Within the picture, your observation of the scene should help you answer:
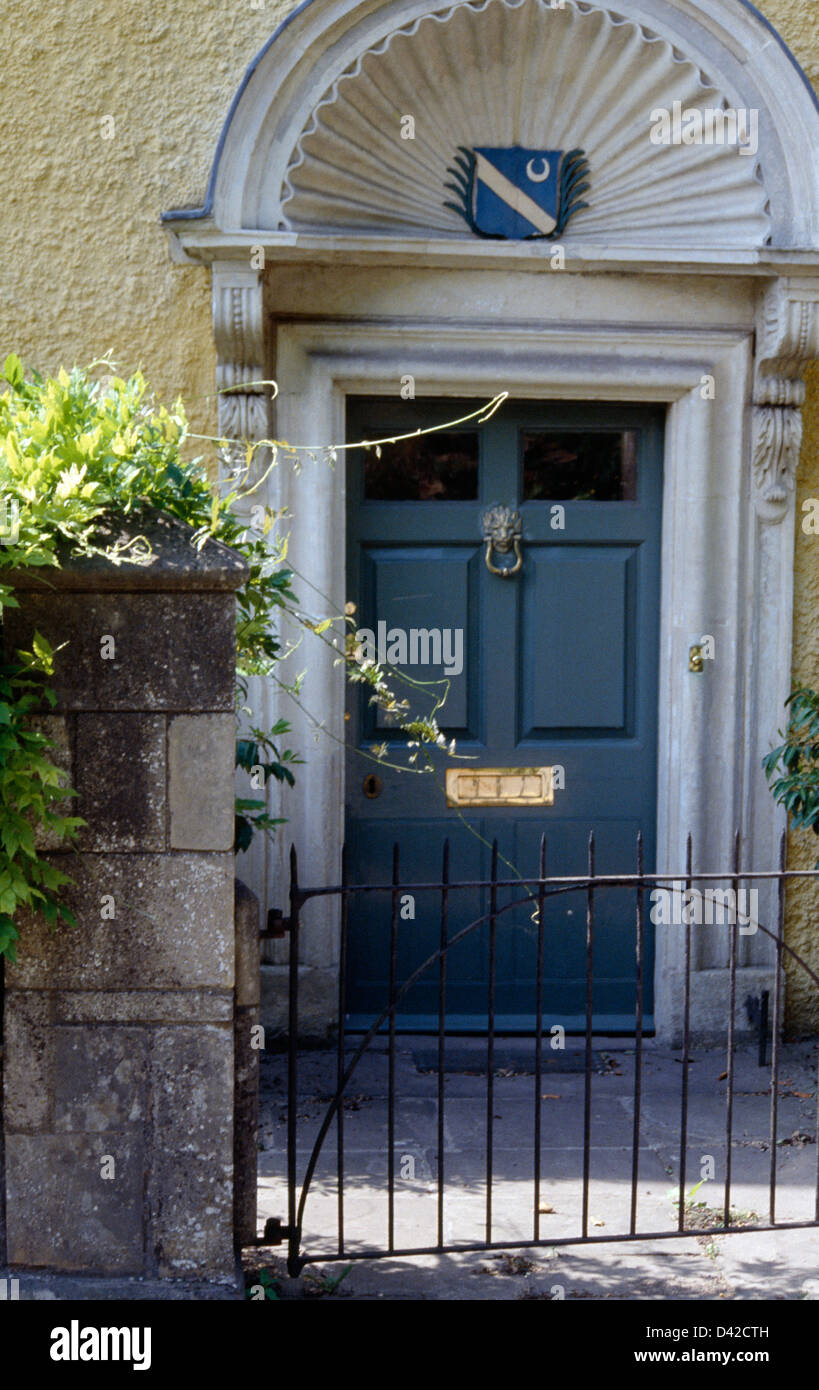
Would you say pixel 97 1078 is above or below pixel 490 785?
below

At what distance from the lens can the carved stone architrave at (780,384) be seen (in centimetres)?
473

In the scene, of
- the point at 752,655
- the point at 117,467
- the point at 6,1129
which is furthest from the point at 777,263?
the point at 6,1129

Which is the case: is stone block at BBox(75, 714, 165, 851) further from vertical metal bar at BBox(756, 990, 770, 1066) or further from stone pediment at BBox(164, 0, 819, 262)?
vertical metal bar at BBox(756, 990, 770, 1066)

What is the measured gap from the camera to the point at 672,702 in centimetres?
502

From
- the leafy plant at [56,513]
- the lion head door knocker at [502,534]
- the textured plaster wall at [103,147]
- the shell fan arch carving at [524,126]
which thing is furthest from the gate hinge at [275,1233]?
the shell fan arch carving at [524,126]

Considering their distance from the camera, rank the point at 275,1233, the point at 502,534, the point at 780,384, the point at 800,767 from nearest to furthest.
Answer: the point at 275,1233
the point at 800,767
the point at 780,384
the point at 502,534

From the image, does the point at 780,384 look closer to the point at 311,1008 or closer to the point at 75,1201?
the point at 311,1008

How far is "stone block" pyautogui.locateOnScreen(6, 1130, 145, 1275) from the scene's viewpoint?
2.73 meters

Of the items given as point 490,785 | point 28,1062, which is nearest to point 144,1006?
point 28,1062

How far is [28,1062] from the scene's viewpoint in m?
2.73

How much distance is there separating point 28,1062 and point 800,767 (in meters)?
2.91

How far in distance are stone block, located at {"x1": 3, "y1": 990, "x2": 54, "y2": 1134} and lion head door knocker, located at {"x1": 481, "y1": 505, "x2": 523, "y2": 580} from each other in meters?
2.78

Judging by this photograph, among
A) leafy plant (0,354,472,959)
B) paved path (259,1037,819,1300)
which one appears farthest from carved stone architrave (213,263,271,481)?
paved path (259,1037,819,1300)

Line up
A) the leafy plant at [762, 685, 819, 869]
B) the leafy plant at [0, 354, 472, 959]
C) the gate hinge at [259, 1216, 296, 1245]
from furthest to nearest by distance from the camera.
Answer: the leafy plant at [762, 685, 819, 869] < the gate hinge at [259, 1216, 296, 1245] < the leafy plant at [0, 354, 472, 959]
